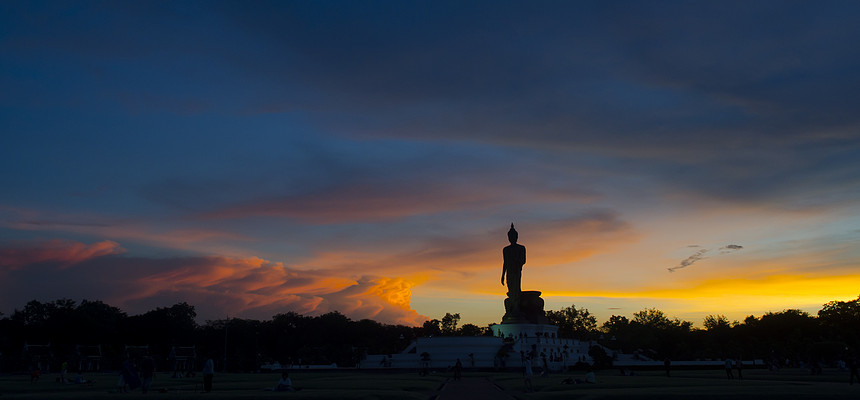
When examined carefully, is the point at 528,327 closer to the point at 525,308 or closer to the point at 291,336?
the point at 525,308

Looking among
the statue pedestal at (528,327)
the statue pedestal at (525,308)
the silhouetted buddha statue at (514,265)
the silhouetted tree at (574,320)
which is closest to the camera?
the statue pedestal at (528,327)

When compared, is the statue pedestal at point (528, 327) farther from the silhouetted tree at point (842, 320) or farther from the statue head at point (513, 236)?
the silhouetted tree at point (842, 320)

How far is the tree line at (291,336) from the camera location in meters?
88.8

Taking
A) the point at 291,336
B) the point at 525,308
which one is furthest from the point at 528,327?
the point at 291,336

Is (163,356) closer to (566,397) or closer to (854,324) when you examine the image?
(566,397)

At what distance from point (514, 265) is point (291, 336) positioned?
4390 centimetres

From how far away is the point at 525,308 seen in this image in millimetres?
95562

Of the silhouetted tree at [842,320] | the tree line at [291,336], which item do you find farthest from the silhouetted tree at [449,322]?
the silhouetted tree at [842,320]

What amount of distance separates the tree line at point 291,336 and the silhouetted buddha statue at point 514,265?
58.0 feet

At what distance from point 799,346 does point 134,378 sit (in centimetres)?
8912

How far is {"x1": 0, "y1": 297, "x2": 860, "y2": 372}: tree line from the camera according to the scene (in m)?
88.8

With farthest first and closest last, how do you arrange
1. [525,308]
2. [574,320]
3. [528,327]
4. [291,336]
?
[574,320], [291,336], [525,308], [528,327]

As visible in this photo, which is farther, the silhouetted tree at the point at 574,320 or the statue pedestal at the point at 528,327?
the silhouetted tree at the point at 574,320

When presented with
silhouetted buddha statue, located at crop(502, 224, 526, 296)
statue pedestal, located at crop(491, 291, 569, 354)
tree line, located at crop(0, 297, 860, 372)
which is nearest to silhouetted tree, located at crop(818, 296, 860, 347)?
tree line, located at crop(0, 297, 860, 372)
